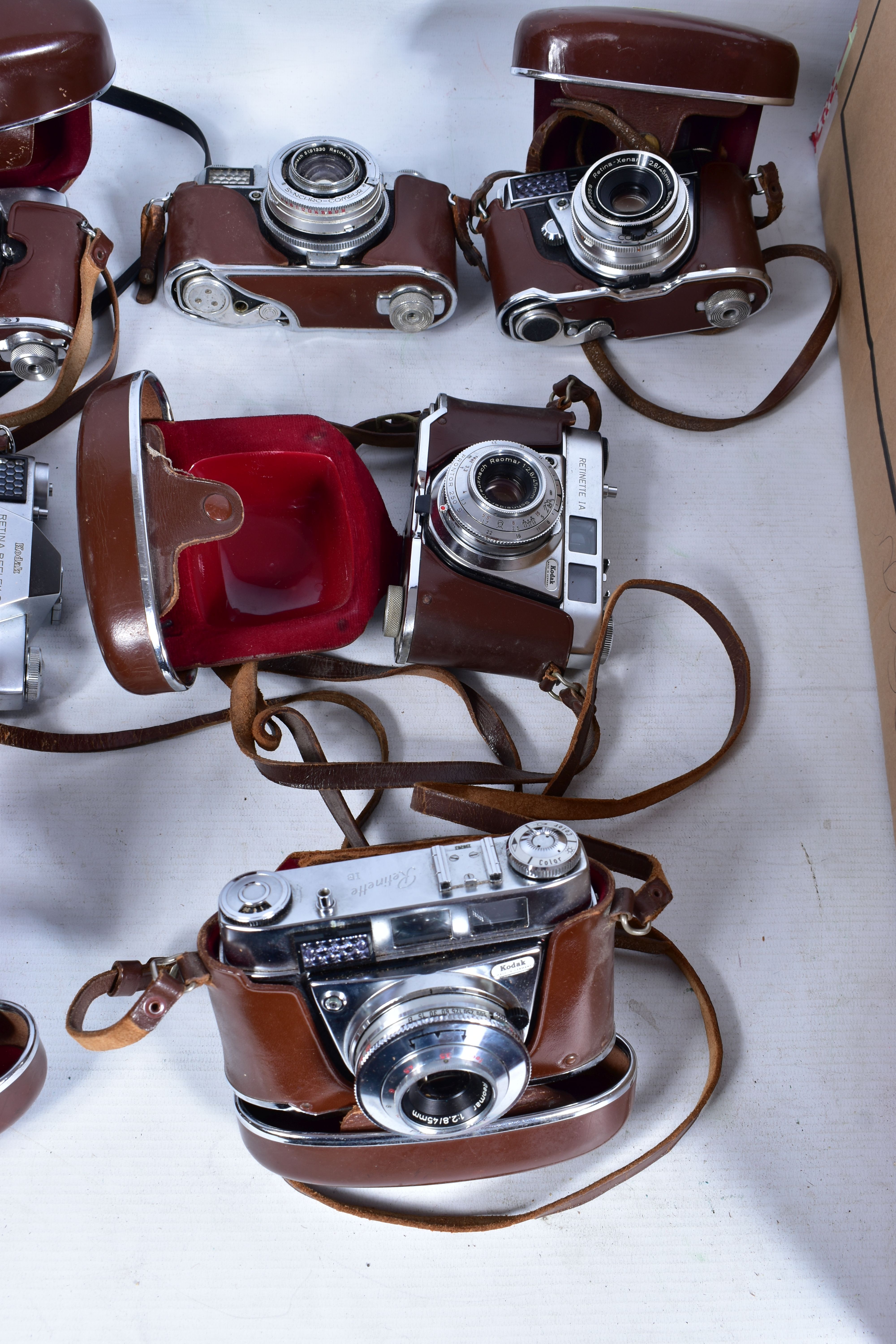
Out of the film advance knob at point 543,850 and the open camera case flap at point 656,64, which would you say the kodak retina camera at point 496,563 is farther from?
the open camera case flap at point 656,64

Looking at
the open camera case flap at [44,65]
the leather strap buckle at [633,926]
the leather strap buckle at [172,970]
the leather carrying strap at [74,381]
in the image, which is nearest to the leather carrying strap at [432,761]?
the leather strap buckle at [633,926]

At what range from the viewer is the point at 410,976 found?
108 centimetres

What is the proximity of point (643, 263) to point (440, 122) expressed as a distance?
0.61 metres

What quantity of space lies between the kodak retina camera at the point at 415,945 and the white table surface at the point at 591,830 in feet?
0.97

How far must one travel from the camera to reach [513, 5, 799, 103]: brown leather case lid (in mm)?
1586

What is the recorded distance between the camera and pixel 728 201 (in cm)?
166

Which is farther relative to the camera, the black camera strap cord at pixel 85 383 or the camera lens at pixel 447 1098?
the black camera strap cord at pixel 85 383

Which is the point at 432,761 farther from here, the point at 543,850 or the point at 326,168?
the point at 326,168

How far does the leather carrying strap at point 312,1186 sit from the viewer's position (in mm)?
1104

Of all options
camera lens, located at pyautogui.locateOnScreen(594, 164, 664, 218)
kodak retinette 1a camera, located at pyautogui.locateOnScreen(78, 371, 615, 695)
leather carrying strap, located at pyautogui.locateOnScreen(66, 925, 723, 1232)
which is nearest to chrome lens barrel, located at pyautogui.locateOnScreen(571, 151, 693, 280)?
camera lens, located at pyautogui.locateOnScreen(594, 164, 664, 218)

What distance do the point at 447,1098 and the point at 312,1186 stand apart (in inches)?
8.7

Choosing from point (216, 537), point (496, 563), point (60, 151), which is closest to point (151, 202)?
point (60, 151)

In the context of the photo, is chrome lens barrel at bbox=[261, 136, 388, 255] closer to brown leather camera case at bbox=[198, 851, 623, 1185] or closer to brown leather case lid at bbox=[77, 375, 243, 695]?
brown leather case lid at bbox=[77, 375, 243, 695]

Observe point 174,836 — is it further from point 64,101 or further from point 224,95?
point 224,95
